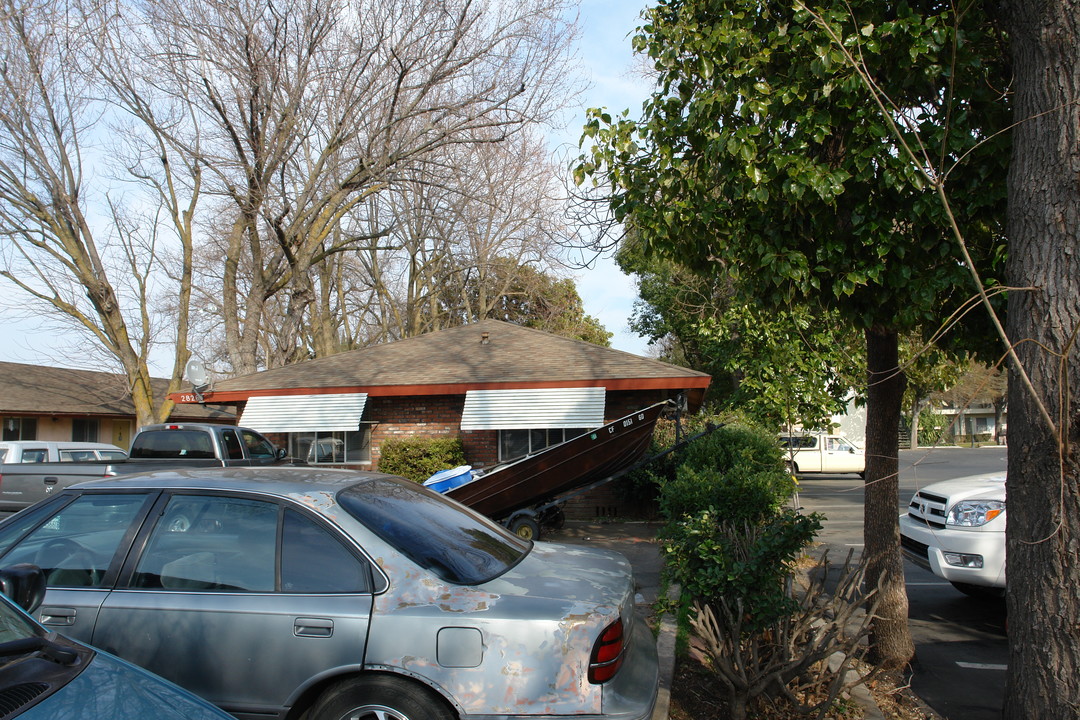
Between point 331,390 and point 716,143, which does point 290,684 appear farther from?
point 331,390

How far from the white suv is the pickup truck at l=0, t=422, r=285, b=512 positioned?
898 cm

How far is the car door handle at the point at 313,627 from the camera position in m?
3.52

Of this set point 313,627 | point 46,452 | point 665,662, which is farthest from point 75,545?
point 46,452

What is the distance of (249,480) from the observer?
4125mm

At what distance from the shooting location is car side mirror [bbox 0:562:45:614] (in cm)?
306

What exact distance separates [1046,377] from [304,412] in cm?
1359

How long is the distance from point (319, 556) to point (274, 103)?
1606 centimetres

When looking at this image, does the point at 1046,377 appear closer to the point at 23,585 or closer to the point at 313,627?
the point at 313,627

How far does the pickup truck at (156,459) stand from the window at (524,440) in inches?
160

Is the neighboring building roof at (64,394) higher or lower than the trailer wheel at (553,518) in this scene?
higher

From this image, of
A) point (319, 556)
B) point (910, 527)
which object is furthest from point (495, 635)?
point (910, 527)

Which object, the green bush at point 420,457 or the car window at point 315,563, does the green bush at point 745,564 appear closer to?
the car window at point 315,563

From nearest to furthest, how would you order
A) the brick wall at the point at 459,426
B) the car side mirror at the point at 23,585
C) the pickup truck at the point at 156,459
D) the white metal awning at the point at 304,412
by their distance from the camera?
the car side mirror at the point at 23,585, the pickup truck at the point at 156,459, the brick wall at the point at 459,426, the white metal awning at the point at 304,412

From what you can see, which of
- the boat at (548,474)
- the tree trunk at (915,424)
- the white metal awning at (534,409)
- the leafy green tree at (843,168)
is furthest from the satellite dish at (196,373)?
the tree trunk at (915,424)
